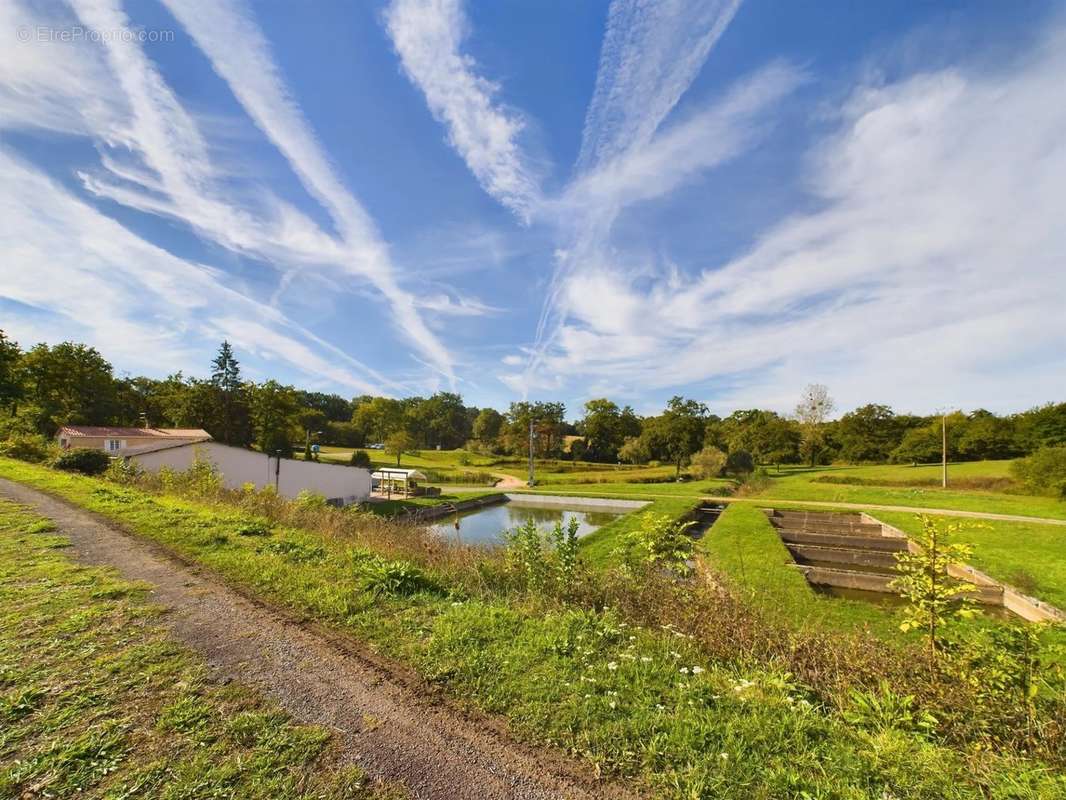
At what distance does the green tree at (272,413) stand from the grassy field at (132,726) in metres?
33.1

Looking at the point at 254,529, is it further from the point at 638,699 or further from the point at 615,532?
the point at 615,532

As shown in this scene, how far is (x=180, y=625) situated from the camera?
163 inches

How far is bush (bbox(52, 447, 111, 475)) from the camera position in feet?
56.0

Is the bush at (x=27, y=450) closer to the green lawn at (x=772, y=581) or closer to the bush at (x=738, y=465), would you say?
the green lawn at (x=772, y=581)

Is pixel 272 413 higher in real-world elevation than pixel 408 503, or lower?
higher

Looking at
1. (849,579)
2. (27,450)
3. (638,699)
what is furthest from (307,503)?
(27,450)

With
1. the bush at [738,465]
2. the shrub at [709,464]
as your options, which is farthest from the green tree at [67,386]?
the bush at [738,465]

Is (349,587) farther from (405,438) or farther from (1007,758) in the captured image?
(405,438)

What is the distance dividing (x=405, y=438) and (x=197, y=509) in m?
38.7

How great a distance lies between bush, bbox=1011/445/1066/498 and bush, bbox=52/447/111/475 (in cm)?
4290

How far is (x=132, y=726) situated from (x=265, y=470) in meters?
20.6

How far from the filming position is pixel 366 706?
121 inches

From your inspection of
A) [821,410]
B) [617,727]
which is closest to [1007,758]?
[617,727]

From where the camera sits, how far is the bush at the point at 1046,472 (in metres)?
21.4
